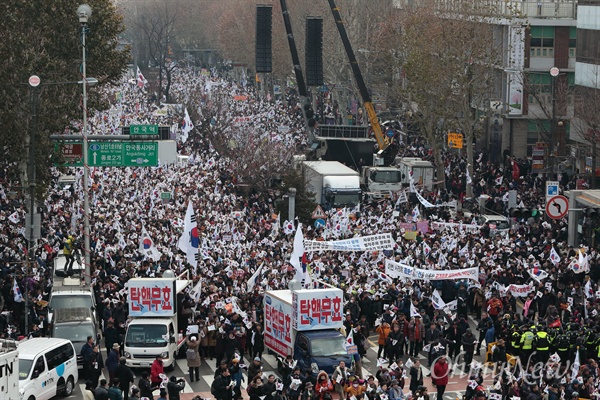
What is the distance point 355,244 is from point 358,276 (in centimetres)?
109

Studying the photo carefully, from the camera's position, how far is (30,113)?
41125 millimetres

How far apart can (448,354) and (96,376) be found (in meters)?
8.29

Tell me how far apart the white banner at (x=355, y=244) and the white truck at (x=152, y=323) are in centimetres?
519

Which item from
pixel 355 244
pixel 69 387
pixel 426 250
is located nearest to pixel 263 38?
pixel 426 250

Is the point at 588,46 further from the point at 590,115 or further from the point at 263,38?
the point at 263,38

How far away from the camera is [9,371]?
23281 millimetres

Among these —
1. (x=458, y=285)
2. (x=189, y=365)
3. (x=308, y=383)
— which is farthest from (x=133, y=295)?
(x=458, y=285)

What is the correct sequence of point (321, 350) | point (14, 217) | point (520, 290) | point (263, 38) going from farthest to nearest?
point (263, 38) < point (14, 217) < point (520, 290) < point (321, 350)

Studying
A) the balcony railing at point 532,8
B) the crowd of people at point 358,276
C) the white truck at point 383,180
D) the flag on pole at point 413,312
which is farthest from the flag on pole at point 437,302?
the balcony railing at point 532,8

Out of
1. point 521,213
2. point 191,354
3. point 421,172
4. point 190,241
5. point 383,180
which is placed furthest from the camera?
point 421,172

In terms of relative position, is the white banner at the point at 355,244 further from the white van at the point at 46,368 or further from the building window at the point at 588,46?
the building window at the point at 588,46

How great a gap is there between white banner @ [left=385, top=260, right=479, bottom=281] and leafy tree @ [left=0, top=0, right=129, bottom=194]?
1239cm

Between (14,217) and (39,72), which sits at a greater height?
(39,72)

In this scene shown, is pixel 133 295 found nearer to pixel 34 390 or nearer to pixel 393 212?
pixel 34 390
